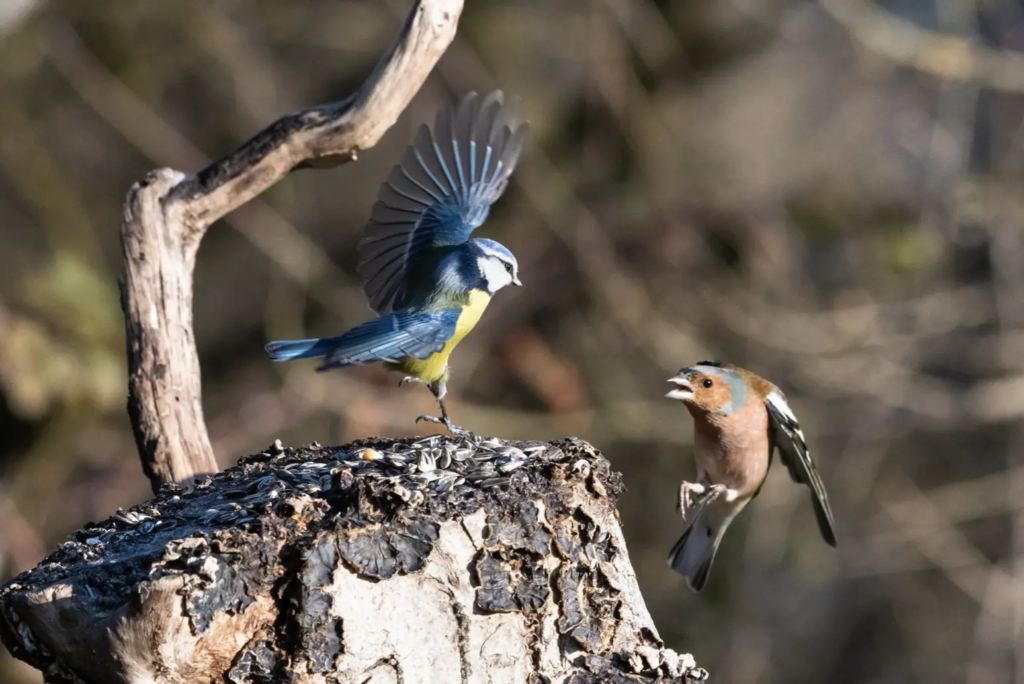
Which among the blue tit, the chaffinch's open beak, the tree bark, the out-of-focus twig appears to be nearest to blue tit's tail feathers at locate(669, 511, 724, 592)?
the chaffinch's open beak

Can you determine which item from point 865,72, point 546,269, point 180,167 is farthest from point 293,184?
point 865,72

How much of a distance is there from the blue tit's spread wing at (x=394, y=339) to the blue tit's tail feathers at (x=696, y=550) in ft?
6.39

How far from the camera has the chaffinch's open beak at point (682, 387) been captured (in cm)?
404

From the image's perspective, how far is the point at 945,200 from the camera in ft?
24.9

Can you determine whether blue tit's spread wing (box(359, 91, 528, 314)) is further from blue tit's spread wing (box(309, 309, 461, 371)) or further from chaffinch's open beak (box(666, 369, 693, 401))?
chaffinch's open beak (box(666, 369, 693, 401))

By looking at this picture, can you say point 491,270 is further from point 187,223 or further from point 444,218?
point 187,223

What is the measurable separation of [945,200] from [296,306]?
15.1ft

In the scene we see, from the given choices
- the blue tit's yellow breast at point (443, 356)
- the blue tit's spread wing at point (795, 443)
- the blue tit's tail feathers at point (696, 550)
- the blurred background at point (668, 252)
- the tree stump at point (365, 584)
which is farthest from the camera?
the blurred background at point (668, 252)

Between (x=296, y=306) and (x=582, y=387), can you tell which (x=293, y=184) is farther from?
(x=582, y=387)

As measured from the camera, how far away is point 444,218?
3732mm

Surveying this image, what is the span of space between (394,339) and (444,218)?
819mm

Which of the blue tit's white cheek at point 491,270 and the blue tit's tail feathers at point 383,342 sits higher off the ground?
the blue tit's white cheek at point 491,270

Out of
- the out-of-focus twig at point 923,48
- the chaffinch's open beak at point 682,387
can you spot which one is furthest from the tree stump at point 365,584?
the out-of-focus twig at point 923,48

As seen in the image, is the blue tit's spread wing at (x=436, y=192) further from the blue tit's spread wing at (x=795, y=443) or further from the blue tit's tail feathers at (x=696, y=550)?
the blue tit's tail feathers at (x=696, y=550)
